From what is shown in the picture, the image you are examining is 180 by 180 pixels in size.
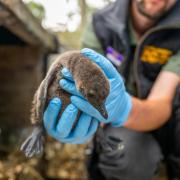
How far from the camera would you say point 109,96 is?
79.4 inches

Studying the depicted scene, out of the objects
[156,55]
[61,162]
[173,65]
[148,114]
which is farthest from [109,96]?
[61,162]

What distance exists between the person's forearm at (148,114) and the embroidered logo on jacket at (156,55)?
0.33 meters

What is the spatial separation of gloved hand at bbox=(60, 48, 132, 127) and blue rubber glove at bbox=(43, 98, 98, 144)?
54mm

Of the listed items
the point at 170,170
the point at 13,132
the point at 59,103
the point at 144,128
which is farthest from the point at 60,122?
the point at 13,132

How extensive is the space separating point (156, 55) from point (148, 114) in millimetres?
494

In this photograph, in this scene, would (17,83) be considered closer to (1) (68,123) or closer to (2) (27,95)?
(2) (27,95)

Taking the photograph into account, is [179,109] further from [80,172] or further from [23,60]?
[23,60]

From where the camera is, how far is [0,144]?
318 cm

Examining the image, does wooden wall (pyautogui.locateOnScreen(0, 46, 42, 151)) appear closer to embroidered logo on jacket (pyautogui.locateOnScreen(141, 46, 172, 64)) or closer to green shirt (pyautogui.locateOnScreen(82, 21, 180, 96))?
green shirt (pyautogui.locateOnScreen(82, 21, 180, 96))

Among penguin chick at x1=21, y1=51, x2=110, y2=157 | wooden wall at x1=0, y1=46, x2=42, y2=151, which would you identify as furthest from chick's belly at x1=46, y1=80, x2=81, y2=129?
wooden wall at x1=0, y1=46, x2=42, y2=151

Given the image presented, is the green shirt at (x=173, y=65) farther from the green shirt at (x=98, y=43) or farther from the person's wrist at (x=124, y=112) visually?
the person's wrist at (x=124, y=112)

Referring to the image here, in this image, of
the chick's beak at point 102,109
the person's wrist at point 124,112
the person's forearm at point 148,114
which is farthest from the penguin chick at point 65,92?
the person's forearm at point 148,114

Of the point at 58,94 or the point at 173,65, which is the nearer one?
the point at 58,94

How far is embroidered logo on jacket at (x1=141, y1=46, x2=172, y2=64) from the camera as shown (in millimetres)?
2811
